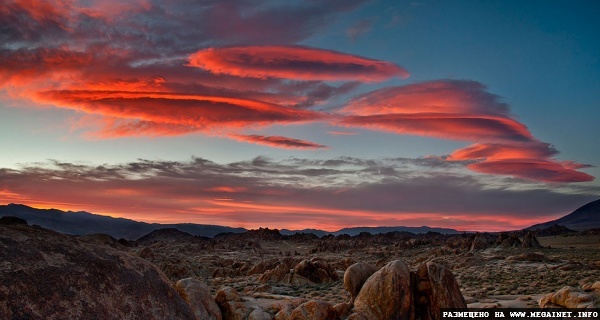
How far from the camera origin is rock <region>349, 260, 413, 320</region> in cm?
1827

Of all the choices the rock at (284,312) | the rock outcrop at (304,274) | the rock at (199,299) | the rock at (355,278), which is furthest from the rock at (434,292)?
the rock outcrop at (304,274)

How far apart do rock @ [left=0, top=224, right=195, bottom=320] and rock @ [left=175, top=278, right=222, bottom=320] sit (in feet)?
36.9

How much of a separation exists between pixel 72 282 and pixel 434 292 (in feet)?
54.2

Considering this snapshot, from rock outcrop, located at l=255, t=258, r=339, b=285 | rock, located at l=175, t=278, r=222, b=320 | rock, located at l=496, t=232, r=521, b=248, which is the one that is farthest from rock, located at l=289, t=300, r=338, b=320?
rock, located at l=496, t=232, r=521, b=248

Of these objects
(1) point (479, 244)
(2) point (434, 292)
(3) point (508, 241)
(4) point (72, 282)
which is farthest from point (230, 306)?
(3) point (508, 241)

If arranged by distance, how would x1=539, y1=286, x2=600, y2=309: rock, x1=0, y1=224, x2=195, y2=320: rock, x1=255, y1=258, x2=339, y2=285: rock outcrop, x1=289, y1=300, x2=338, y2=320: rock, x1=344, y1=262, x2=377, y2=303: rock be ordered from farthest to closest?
x1=255, y1=258, x2=339, y2=285: rock outcrop
x1=344, y1=262, x2=377, y2=303: rock
x1=539, y1=286, x2=600, y2=309: rock
x1=289, y1=300, x2=338, y2=320: rock
x1=0, y1=224, x2=195, y2=320: rock

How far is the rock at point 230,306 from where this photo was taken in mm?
18911

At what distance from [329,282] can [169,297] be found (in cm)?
3445

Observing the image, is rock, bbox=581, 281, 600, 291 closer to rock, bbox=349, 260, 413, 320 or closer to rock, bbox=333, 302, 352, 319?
rock, bbox=349, 260, 413, 320

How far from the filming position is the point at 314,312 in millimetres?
17562

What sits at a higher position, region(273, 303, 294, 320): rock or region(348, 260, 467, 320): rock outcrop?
region(348, 260, 467, 320): rock outcrop

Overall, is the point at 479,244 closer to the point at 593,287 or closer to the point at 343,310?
the point at 593,287

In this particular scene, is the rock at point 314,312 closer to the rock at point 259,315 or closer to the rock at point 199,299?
the rock at point 259,315

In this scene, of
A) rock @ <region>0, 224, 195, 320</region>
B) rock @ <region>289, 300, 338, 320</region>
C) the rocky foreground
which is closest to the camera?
rock @ <region>0, 224, 195, 320</region>
